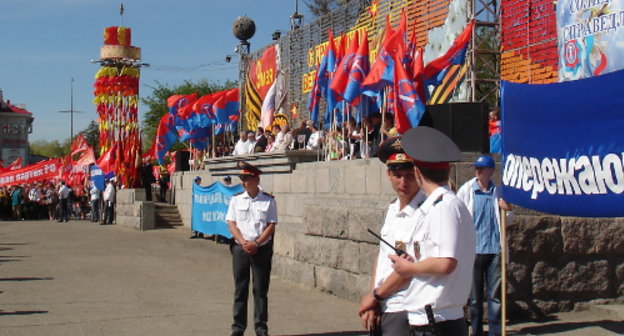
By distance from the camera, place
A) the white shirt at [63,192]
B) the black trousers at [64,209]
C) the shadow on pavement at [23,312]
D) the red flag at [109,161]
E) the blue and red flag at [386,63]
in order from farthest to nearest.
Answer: the black trousers at [64,209] < the white shirt at [63,192] < the red flag at [109,161] < the blue and red flag at [386,63] < the shadow on pavement at [23,312]

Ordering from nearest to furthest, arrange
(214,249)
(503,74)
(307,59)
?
(214,249) < (503,74) < (307,59)

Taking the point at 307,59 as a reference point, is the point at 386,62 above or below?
below

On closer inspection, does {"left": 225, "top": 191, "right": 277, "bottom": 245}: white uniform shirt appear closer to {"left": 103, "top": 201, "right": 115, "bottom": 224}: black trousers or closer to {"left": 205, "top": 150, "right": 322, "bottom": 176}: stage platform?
{"left": 205, "top": 150, "right": 322, "bottom": 176}: stage platform

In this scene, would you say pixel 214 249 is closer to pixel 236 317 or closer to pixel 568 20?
pixel 568 20

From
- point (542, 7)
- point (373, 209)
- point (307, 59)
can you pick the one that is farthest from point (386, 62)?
point (307, 59)

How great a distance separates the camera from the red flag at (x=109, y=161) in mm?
31328

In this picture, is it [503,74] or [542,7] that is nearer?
[542,7]

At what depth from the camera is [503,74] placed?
62.6 feet

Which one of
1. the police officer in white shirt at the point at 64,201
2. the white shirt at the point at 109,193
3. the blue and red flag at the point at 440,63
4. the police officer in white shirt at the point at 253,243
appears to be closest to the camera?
the police officer in white shirt at the point at 253,243

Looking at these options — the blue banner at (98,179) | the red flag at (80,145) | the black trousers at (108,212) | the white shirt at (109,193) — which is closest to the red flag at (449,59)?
the white shirt at (109,193)

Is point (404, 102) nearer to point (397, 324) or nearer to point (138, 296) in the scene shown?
point (138, 296)

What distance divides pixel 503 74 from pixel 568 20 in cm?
298

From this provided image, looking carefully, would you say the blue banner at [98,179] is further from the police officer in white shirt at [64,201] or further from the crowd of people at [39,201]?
the crowd of people at [39,201]

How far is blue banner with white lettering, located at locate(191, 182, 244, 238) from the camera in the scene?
695 inches
